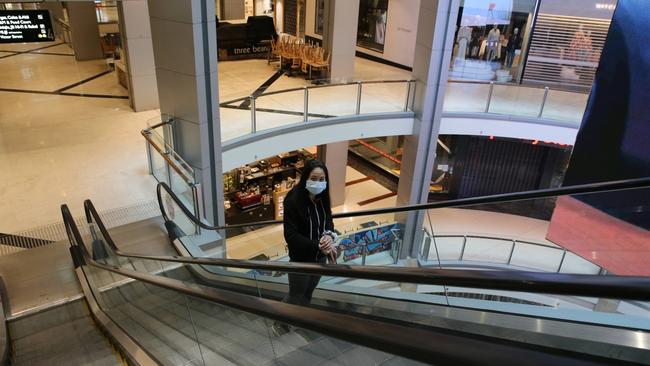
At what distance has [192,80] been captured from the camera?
18.9 feet

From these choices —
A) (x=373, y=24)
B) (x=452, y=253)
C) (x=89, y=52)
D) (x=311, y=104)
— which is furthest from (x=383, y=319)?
(x=373, y=24)

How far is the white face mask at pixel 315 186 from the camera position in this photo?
3.40 m

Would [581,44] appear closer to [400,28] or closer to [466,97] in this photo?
[466,97]

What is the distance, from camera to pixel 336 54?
1097cm

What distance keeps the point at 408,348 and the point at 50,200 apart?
634 cm

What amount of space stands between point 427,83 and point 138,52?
5636 millimetres

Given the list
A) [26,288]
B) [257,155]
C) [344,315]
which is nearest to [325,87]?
[257,155]


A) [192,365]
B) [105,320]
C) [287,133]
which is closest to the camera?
[192,365]

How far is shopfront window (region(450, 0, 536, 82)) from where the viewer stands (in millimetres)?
12305

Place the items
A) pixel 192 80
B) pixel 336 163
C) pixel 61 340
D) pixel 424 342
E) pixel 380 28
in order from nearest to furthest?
pixel 424 342, pixel 61 340, pixel 192 80, pixel 336 163, pixel 380 28

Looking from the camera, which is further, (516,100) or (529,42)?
(529,42)

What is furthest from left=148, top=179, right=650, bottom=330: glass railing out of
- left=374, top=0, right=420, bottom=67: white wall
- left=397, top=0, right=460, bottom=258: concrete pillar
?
left=374, top=0, right=420, bottom=67: white wall

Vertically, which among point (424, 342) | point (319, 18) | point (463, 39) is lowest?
point (463, 39)

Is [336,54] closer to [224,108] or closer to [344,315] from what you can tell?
[224,108]
